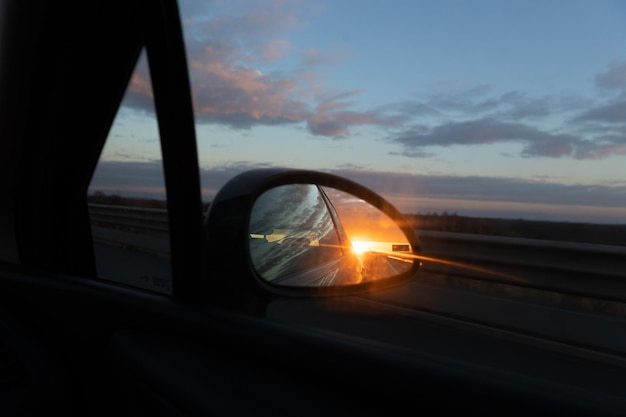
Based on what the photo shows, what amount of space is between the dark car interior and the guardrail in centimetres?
230

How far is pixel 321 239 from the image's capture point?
113 inches

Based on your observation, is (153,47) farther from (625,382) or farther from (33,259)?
(625,382)

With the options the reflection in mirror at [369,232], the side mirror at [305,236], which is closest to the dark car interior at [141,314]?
the side mirror at [305,236]

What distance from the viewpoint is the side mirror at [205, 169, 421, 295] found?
233 cm

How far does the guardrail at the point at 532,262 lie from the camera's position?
19.0 ft

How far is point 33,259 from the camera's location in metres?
3.37

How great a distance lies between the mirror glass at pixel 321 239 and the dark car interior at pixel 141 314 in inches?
8.0

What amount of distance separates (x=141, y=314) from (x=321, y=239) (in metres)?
0.98

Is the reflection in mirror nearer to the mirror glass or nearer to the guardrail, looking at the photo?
the mirror glass

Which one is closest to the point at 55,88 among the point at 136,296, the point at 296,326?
the point at 136,296

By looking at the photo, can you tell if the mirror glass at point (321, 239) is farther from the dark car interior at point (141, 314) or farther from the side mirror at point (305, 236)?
the dark car interior at point (141, 314)

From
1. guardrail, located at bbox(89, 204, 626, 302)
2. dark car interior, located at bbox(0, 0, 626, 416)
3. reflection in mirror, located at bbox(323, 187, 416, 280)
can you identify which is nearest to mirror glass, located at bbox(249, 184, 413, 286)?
reflection in mirror, located at bbox(323, 187, 416, 280)

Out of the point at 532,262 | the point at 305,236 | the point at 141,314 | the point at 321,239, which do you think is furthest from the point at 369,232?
the point at 532,262

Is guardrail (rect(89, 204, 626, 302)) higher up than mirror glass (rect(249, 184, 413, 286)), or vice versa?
mirror glass (rect(249, 184, 413, 286))
